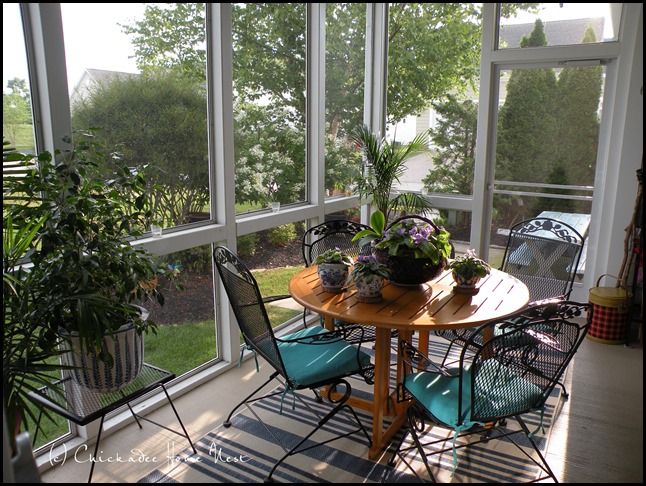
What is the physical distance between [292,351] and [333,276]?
454 mm

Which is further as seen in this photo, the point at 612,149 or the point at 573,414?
the point at 612,149

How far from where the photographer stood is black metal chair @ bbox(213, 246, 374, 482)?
7.75 ft

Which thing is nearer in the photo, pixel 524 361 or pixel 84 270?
pixel 84 270

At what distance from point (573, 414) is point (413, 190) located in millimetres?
2650

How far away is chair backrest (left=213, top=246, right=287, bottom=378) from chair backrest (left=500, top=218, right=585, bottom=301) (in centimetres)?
187

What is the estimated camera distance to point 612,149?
13.5 ft

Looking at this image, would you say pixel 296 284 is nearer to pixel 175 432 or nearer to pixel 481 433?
pixel 175 432

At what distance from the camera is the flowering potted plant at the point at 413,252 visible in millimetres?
2572

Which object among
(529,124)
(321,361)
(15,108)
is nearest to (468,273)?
(321,361)

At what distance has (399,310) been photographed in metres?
2.44

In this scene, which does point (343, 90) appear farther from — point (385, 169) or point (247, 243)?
point (247, 243)

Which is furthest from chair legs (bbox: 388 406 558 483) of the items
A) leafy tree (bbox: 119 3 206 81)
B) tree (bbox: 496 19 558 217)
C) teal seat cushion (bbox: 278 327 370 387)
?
tree (bbox: 496 19 558 217)

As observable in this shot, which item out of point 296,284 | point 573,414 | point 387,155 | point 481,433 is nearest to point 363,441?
point 481,433

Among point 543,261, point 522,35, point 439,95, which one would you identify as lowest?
point 543,261
